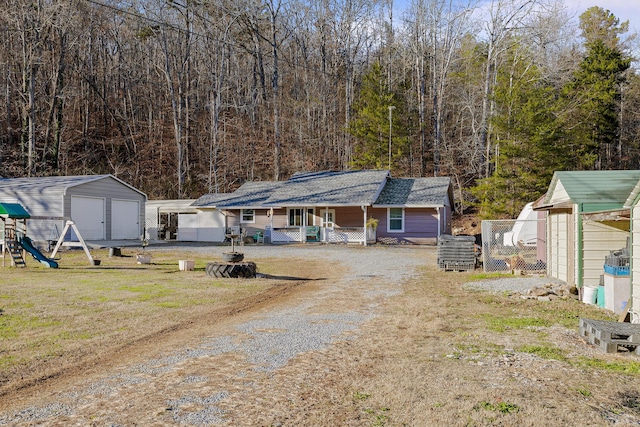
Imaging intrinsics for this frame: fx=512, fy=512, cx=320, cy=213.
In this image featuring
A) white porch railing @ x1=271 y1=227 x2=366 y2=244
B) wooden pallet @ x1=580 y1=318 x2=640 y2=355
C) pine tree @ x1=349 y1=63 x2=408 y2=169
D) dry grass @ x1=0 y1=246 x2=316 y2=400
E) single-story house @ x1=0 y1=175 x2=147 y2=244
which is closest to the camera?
dry grass @ x1=0 y1=246 x2=316 y2=400

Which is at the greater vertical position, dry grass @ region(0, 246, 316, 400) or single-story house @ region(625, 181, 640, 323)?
single-story house @ region(625, 181, 640, 323)

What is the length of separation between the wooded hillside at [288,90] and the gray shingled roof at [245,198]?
190 inches

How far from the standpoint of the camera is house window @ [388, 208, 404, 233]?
96.0 ft

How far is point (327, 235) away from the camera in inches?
1150

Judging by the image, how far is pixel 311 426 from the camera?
4.21 metres

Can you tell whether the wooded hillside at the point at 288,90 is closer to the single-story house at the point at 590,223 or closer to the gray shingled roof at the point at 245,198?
the gray shingled roof at the point at 245,198

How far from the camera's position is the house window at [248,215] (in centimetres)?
3200

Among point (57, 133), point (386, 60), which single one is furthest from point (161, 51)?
point (386, 60)

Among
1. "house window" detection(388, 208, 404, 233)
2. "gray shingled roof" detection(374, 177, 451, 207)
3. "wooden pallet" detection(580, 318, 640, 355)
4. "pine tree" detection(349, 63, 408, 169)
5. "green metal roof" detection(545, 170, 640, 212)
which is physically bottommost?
"wooden pallet" detection(580, 318, 640, 355)

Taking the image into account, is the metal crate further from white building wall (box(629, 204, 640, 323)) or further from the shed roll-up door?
the shed roll-up door

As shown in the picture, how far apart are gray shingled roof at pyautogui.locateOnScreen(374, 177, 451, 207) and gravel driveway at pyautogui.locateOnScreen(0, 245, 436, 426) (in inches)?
717

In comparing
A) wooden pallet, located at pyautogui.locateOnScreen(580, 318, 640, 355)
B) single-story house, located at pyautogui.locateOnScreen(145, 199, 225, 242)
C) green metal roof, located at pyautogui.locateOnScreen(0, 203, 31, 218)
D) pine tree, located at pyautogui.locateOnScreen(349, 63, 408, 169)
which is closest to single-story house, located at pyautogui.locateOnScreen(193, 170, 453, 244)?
single-story house, located at pyautogui.locateOnScreen(145, 199, 225, 242)

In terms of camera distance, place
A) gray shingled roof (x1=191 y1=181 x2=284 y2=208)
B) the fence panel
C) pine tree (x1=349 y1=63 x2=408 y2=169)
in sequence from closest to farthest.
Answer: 1. the fence panel
2. gray shingled roof (x1=191 y1=181 x2=284 y2=208)
3. pine tree (x1=349 y1=63 x2=408 y2=169)

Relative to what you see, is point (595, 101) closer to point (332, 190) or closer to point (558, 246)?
point (332, 190)
